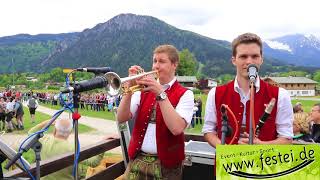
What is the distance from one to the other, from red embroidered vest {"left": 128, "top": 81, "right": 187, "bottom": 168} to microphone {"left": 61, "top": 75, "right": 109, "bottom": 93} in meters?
0.85

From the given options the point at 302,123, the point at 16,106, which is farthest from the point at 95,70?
the point at 16,106

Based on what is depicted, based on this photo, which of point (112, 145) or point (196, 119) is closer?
point (112, 145)

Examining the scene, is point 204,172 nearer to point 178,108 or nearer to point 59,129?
point 178,108

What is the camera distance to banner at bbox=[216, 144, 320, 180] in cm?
177

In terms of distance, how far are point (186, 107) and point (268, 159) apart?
3.96ft

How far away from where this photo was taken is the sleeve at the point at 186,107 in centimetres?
288

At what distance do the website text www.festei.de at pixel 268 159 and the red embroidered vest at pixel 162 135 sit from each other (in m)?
1.19

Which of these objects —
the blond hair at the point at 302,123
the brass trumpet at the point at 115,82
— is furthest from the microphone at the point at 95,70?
the blond hair at the point at 302,123

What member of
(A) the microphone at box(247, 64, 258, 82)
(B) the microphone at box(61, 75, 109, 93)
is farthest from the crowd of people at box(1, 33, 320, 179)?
(B) the microphone at box(61, 75, 109, 93)

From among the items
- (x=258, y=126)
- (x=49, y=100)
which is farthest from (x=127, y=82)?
(x=49, y=100)

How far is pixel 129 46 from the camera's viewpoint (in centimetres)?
19162

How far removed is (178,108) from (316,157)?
1.33 meters

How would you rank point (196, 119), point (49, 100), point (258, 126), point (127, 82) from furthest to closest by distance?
point (49, 100)
point (196, 119)
point (127, 82)
point (258, 126)

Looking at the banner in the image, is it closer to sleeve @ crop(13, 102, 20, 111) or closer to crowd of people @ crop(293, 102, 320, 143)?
crowd of people @ crop(293, 102, 320, 143)
